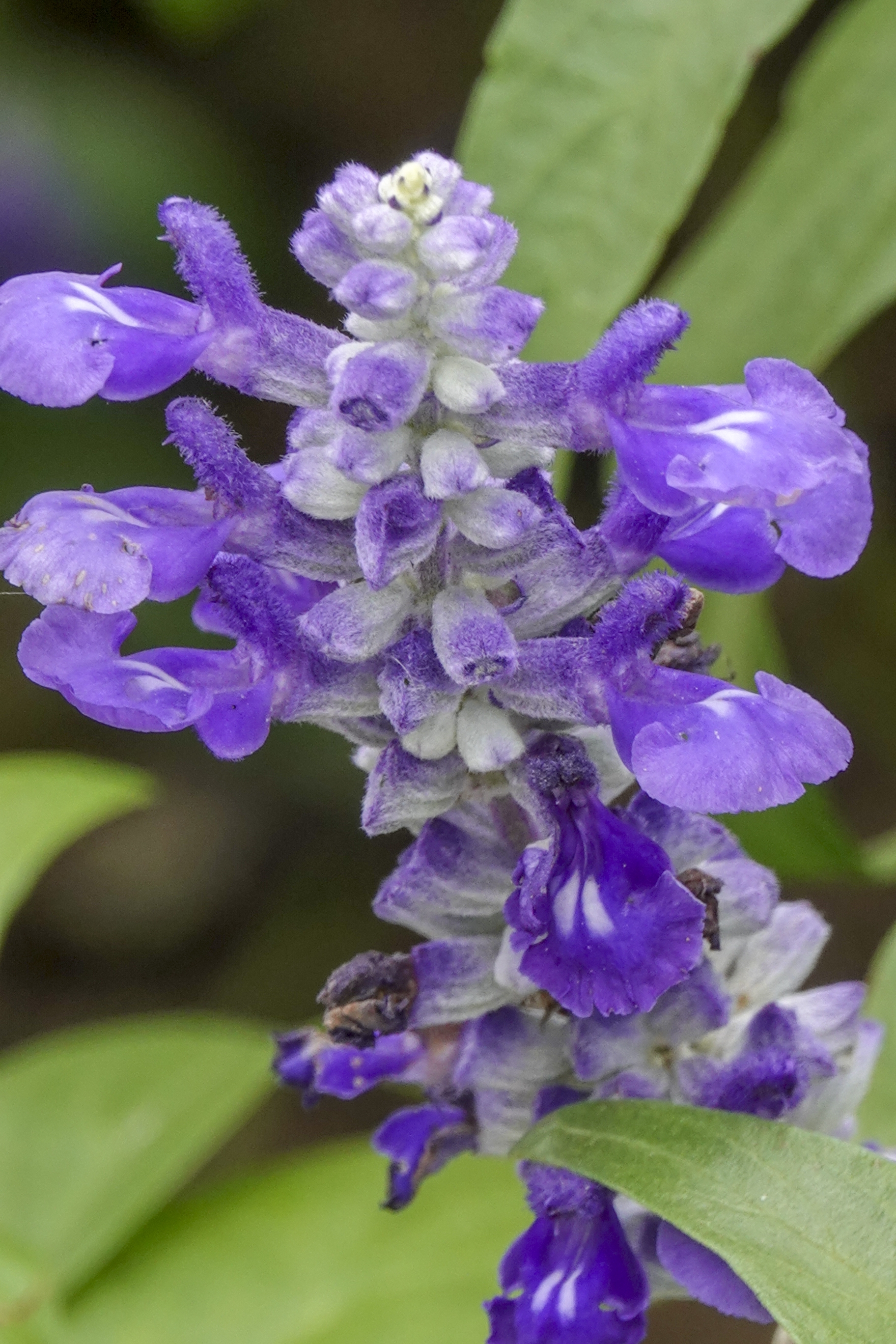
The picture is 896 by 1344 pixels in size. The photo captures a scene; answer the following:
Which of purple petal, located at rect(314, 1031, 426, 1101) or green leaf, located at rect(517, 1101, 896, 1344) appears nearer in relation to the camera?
green leaf, located at rect(517, 1101, 896, 1344)

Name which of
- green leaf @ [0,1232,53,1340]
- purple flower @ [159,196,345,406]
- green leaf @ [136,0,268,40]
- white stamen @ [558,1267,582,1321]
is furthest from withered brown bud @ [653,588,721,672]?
green leaf @ [136,0,268,40]

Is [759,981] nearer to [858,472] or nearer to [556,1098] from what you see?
[556,1098]

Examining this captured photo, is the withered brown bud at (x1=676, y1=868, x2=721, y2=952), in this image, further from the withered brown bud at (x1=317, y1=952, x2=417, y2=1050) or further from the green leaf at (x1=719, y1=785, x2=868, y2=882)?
the green leaf at (x1=719, y1=785, x2=868, y2=882)

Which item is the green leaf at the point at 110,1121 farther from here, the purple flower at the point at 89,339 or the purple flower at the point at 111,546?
the purple flower at the point at 89,339

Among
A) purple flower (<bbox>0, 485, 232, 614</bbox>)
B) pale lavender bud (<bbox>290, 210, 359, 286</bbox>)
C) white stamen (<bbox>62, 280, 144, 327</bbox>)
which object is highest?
pale lavender bud (<bbox>290, 210, 359, 286</bbox>)

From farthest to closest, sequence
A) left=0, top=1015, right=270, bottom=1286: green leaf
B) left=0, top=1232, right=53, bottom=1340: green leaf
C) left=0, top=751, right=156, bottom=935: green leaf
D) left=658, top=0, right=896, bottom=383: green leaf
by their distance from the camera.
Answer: left=0, top=1015, right=270, bottom=1286: green leaf, left=0, top=751, right=156, bottom=935: green leaf, left=0, top=1232, right=53, bottom=1340: green leaf, left=658, top=0, right=896, bottom=383: green leaf

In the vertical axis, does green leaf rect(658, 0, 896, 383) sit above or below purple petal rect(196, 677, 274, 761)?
above

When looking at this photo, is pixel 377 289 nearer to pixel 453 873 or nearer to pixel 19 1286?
pixel 453 873

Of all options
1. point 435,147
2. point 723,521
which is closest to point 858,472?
point 723,521

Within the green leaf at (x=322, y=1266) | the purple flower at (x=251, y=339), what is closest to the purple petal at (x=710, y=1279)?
the purple flower at (x=251, y=339)
